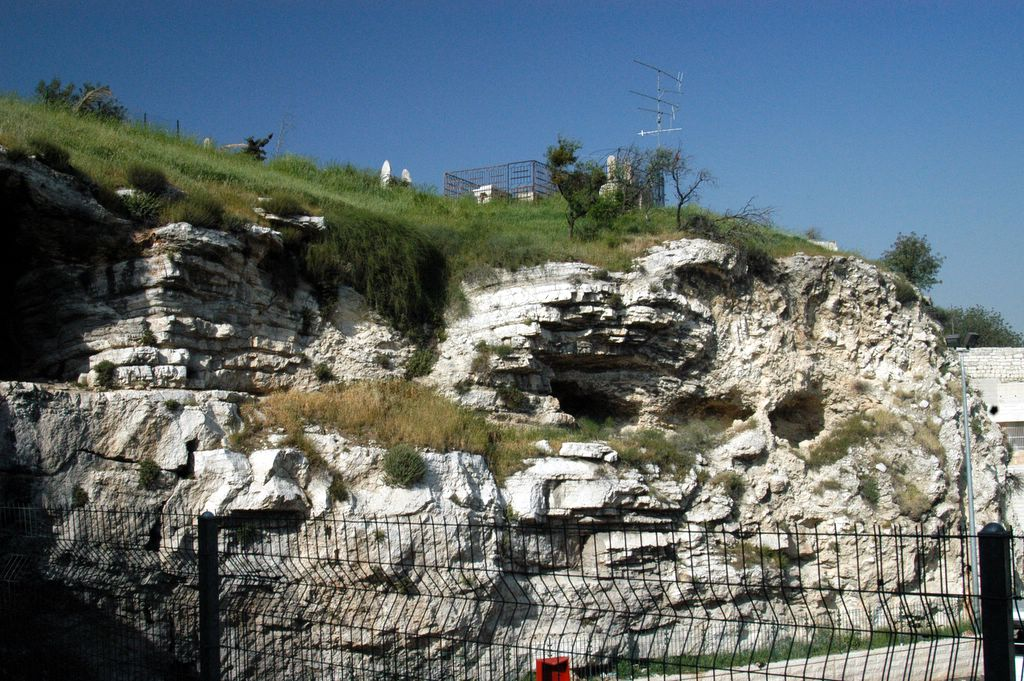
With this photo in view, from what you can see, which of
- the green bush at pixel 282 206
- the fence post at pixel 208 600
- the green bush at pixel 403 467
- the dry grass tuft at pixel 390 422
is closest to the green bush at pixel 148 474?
the dry grass tuft at pixel 390 422

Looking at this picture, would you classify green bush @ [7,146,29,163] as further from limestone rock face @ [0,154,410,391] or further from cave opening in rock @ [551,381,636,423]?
cave opening in rock @ [551,381,636,423]

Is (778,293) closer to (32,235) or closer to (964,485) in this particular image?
(964,485)

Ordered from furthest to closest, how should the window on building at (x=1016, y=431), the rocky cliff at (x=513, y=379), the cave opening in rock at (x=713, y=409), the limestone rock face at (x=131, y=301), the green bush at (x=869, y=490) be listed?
the window on building at (x=1016, y=431)
the cave opening in rock at (x=713, y=409)
the green bush at (x=869, y=490)
the limestone rock face at (x=131, y=301)
the rocky cliff at (x=513, y=379)

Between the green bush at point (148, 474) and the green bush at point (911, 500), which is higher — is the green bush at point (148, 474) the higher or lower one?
the higher one

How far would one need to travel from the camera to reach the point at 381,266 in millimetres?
16828

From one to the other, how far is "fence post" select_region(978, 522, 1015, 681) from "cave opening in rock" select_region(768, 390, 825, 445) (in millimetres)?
17354

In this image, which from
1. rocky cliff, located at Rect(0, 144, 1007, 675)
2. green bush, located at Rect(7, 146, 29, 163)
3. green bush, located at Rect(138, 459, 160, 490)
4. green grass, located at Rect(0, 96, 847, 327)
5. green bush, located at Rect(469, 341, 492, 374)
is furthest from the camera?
green bush, located at Rect(469, 341, 492, 374)

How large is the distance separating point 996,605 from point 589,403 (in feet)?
52.2

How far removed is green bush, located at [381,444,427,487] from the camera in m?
12.7

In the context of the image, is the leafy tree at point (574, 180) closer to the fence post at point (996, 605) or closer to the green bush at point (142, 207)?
the green bush at point (142, 207)

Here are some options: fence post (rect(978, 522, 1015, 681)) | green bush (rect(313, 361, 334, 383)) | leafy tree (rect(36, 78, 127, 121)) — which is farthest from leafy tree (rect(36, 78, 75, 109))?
fence post (rect(978, 522, 1015, 681))

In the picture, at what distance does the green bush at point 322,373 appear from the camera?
50.3ft

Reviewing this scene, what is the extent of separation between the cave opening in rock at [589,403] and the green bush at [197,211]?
744cm

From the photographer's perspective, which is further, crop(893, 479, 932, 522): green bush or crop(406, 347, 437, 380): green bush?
crop(893, 479, 932, 522): green bush
